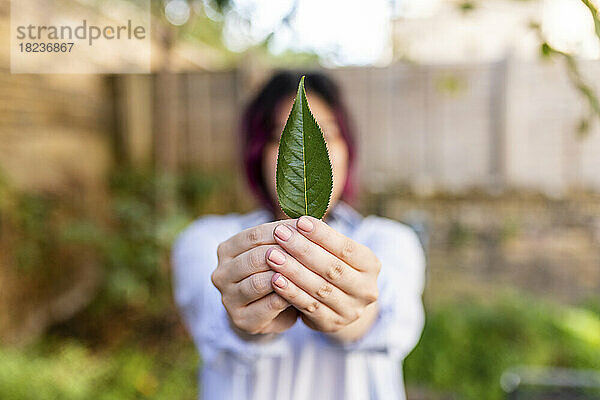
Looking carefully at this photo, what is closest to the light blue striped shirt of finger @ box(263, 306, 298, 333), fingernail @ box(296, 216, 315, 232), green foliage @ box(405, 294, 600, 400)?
finger @ box(263, 306, 298, 333)

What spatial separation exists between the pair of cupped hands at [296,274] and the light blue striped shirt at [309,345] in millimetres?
154

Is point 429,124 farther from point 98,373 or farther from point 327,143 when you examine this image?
point 327,143

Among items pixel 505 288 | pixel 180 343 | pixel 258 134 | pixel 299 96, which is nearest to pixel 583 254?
pixel 505 288

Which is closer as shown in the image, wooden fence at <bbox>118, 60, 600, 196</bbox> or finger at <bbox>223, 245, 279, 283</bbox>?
finger at <bbox>223, 245, 279, 283</bbox>

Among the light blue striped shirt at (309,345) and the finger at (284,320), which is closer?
the finger at (284,320)

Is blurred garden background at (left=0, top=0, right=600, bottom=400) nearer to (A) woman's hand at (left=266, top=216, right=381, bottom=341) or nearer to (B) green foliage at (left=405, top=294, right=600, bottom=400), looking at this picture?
(B) green foliage at (left=405, top=294, right=600, bottom=400)

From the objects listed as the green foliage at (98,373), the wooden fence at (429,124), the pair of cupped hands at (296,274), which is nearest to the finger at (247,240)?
the pair of cupped hands at (296,274)

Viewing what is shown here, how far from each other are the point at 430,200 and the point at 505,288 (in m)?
0.49

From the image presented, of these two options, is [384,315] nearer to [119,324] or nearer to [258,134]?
[258,134]

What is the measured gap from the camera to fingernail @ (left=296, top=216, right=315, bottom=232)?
27 centimetres

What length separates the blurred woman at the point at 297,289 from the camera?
29 centimetres

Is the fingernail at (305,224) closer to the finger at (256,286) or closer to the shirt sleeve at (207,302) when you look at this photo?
the finger at (256,286)

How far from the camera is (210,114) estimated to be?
2.50 metres

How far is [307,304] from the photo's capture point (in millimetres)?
300
